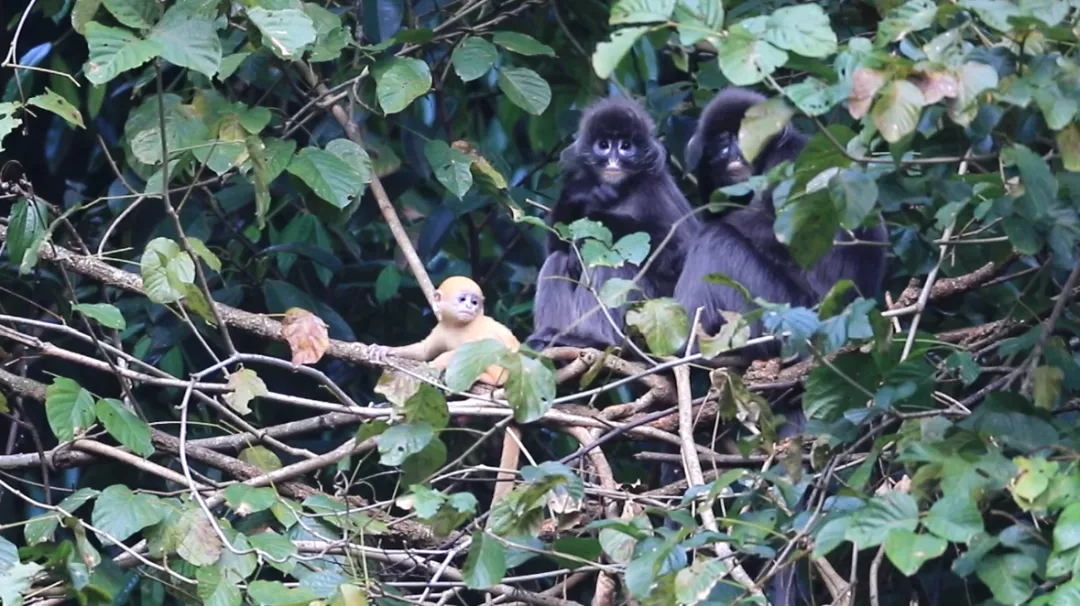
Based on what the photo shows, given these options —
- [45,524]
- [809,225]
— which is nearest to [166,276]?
[45,524]

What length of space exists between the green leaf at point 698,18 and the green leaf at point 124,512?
1.58m

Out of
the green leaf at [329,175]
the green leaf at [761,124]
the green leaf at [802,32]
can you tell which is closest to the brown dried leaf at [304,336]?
the green leaf at [329,175]

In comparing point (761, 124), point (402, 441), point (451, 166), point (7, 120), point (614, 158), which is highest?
point (761, 124)

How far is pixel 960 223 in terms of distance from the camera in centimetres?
337

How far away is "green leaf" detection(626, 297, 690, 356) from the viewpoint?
3.07m

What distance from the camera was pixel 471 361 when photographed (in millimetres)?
2861

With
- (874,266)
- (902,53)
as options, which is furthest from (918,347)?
(874,266)

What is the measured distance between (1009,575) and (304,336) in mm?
1765

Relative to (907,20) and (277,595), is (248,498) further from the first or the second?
(907,20)

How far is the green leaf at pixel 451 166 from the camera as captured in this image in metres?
4.57

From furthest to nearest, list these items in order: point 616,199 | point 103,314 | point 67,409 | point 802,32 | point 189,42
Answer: point 616,199, point 103,314, point 67,409, point 189,42, point 802,32

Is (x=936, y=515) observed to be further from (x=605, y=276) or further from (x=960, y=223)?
(x=605, y=276)

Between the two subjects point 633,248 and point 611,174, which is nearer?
point 633,248

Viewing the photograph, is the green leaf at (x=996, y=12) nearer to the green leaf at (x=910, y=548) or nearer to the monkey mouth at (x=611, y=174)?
the green leaf at (x=910, y=548)
